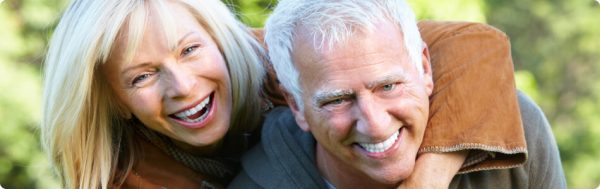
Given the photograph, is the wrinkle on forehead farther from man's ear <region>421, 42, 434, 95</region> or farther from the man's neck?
man's ear <region>421, 42, 434, 95</region>

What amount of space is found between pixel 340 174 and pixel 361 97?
0.42 meters

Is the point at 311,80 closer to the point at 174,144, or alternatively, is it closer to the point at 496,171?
the point at 496,171

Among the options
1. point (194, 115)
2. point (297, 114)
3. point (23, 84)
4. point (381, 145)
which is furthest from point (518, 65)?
point (381, 145)

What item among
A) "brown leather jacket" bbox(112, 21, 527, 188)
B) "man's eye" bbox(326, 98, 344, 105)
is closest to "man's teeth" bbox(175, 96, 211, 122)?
"man's eye" bbox(326, 98, 344, 105)

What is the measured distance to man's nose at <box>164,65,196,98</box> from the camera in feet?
10.7

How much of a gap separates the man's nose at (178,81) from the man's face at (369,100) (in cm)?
48

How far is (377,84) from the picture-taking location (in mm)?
2789

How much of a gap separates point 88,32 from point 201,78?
39 centimetres

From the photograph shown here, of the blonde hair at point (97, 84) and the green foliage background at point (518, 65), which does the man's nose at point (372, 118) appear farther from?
the green foliage background at point (518, 65)

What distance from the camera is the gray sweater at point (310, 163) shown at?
10.1 ft

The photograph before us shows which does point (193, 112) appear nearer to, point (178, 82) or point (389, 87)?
point (178, 82)

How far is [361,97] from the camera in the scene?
9.17 feet

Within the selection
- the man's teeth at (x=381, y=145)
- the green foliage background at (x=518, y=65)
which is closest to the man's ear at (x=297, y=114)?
the man's teeth at (x=381, y=145)

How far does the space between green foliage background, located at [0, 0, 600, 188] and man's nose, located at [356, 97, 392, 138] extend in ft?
6.39
